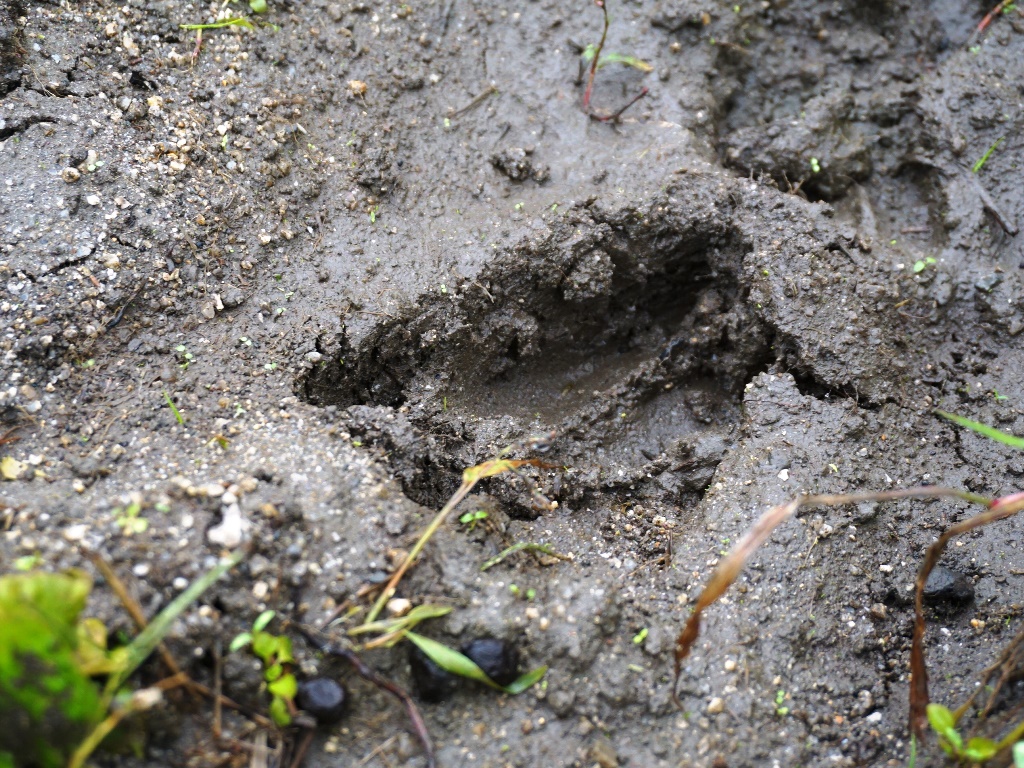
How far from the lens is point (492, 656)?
7.45ft

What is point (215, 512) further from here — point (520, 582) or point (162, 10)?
point (162, 10)

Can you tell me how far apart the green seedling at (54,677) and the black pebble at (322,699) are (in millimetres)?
424

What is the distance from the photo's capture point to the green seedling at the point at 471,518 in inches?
99.9

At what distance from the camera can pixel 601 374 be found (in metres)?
3.46

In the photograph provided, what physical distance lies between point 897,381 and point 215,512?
2615 mm

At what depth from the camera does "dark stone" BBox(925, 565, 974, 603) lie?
8.98ft

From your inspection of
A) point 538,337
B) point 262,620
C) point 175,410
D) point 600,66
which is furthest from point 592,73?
point 262,620

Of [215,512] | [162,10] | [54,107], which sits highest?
[162,10]

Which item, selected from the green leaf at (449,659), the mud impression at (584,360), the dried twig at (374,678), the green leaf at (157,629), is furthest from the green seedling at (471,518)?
the green leaf at (157,629)

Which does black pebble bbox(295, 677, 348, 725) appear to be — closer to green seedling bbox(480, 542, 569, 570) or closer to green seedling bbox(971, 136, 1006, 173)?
green seedling bbox(480, 542, 569, 570)

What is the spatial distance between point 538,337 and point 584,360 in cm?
29

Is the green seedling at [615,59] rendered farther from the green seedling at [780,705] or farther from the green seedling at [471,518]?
the green seedling at [780,705]

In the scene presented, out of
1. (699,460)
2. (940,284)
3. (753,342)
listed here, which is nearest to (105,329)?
(699,460)

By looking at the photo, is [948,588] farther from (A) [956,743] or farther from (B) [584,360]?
(B) [584,360]
